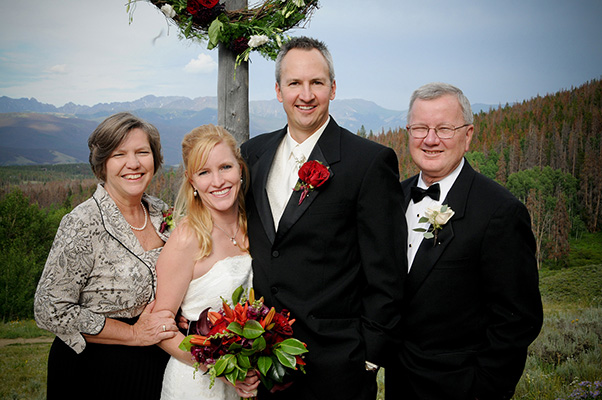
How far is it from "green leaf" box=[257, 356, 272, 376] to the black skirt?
3.37 ft

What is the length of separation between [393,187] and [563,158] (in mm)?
10541

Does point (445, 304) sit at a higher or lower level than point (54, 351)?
higher

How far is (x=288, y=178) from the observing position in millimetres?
2889

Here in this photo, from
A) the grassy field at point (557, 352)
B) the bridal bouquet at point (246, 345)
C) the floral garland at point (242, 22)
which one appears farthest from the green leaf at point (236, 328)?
the grassy field at point (557, 352)

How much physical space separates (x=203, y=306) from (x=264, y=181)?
0.93 meters

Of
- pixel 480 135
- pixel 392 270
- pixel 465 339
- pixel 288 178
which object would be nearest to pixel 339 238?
pixel 392 270

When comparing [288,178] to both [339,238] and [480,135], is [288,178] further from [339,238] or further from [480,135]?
[480,135]

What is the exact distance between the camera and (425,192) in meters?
2.78

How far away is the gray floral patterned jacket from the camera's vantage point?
2510 mm

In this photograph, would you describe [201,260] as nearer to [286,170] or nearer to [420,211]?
[286,170]

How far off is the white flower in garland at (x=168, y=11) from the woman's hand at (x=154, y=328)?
253 centimetres

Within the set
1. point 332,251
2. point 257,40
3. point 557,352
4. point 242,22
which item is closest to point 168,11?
point 242,22

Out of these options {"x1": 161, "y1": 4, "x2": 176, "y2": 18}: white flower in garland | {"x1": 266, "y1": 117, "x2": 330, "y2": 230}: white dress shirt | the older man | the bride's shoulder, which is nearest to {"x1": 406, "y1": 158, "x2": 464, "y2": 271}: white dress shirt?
the older man

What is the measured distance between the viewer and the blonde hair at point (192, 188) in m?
2.73
